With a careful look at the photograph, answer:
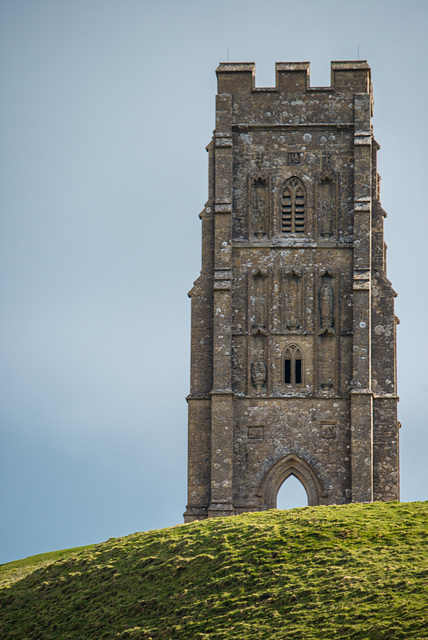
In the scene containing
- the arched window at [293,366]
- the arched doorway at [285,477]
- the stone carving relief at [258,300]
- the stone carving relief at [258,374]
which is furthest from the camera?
the stone carving relief at [258,300]

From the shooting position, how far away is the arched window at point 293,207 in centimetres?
5506

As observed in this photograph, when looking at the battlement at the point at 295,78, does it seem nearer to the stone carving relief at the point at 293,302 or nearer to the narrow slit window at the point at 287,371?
the stone carving relief at the point at 293,302

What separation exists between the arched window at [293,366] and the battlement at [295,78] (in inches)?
421

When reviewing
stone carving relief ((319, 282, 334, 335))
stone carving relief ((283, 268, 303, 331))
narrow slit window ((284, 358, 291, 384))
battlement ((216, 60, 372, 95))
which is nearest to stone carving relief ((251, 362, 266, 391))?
narrow slit window ((284, 358, 291, 384))

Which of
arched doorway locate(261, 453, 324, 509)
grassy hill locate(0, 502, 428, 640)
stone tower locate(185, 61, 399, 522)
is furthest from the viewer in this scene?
stone tower locate(185, 61, 399, 522)

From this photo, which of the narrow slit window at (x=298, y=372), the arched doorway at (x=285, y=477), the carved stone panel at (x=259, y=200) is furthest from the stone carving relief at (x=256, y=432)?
the carved stone panel at (x=259, y=200)

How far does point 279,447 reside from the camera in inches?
A: 2083

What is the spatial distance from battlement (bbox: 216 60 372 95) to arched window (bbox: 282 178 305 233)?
3991mm

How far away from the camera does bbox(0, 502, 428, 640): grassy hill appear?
34438mm

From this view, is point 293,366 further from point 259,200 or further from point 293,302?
point 259,200

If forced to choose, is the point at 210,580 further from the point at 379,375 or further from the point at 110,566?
the point at 379,375

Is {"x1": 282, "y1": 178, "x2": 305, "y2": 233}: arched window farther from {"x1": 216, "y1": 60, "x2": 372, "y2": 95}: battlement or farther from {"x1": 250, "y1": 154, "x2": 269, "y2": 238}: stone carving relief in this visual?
{"x1": 216, "y1": 60, "x2": 372, "y2": 95}: battlement

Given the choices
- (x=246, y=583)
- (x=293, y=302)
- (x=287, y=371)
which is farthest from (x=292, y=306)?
(x=246, y=583)

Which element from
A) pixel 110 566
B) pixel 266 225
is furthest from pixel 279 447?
pixel 110 566
